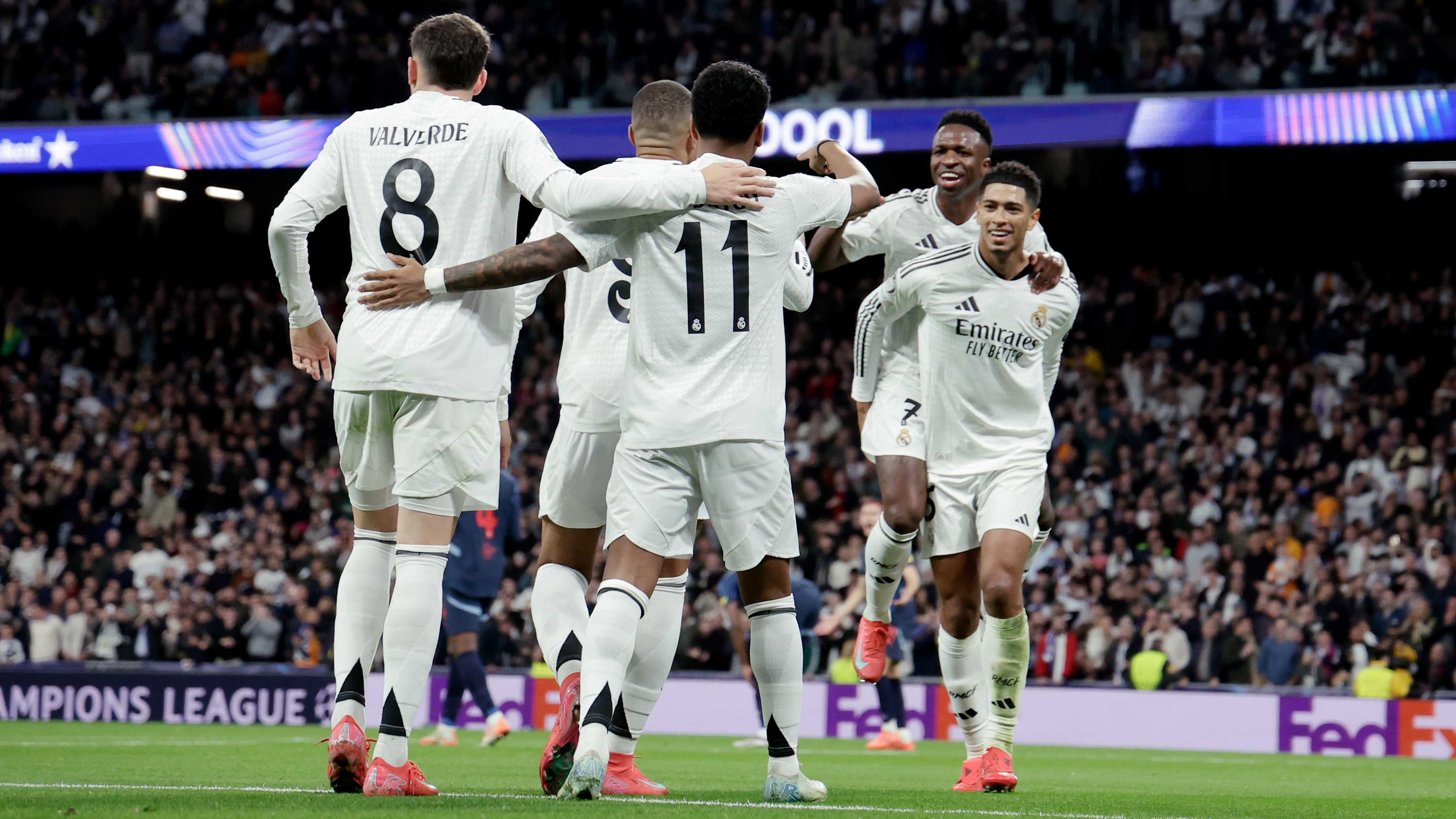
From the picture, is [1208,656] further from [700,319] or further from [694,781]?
Result: [700,319]

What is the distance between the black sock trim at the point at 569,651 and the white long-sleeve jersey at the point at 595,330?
79cm

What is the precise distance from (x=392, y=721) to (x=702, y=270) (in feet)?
5.89

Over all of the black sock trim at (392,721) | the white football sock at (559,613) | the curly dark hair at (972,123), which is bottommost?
the black sock trim at (392,721)

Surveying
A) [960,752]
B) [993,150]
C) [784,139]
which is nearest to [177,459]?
[784,139]

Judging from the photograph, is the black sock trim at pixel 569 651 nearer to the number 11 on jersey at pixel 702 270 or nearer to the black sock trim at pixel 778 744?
the black sock trim at pixel 778 744

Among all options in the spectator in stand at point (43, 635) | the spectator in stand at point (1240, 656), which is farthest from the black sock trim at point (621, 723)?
the spectator in stand at point (43, 635)

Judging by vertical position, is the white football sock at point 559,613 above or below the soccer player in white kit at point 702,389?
below

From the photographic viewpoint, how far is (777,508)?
18.1ft

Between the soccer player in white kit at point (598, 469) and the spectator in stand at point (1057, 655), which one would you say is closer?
the soccer player in white kit at point (598, 469)

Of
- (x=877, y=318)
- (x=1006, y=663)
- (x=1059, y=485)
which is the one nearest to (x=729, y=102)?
(x=877, y=318)

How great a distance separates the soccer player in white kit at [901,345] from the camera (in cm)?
750

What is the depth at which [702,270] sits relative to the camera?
543cm

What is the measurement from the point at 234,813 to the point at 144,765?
395cm

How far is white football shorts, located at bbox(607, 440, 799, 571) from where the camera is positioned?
5.44 metres
